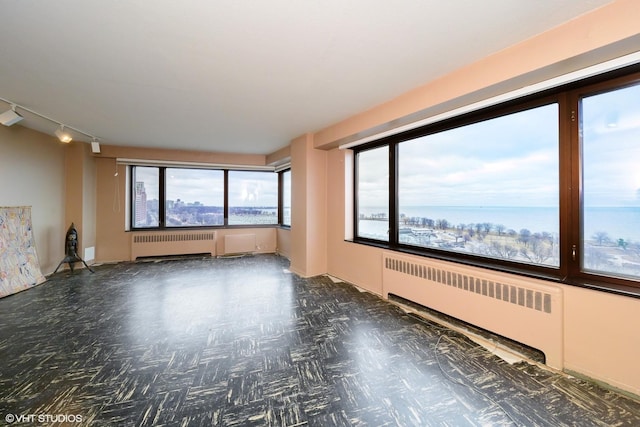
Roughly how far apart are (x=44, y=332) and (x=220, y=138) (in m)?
3.70

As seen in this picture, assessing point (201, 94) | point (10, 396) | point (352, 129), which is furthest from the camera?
point (352, 129)

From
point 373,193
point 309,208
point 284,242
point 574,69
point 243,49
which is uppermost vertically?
point 243,49

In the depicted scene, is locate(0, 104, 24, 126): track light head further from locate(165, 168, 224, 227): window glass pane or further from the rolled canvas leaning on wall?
locate(165, 168, 224, 227): window glass pane

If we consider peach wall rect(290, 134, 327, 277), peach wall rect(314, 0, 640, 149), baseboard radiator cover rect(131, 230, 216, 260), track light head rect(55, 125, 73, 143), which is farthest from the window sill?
track light head rect(55, 125, 73, 143)

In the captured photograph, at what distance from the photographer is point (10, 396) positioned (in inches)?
67.7

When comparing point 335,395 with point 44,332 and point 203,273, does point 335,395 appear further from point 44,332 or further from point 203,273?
point 203,273

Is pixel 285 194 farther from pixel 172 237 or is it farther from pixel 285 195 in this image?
pixel 172 237

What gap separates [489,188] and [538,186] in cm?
43

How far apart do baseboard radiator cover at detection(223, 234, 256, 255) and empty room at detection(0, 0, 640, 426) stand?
2.31 m

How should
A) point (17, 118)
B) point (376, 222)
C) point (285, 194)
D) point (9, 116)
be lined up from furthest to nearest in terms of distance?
point (285, 194) → point (376, 222) → point (17, 118) → point (9, 116)

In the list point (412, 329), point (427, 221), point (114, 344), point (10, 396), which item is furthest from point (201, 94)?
point (412, 329)

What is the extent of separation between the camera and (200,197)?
6660 millimetres

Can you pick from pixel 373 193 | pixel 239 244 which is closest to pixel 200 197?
pixel 239 244

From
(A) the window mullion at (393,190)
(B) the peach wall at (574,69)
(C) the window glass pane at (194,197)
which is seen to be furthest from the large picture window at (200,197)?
(B) the peach wall at (574,69)
